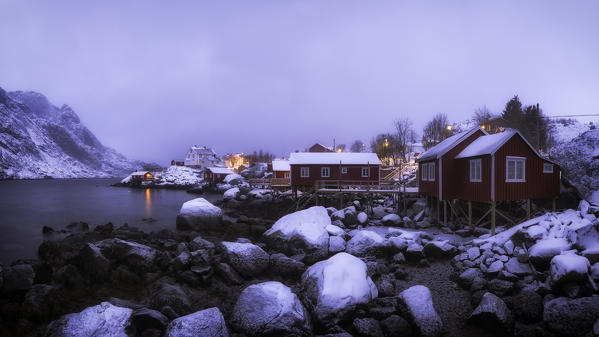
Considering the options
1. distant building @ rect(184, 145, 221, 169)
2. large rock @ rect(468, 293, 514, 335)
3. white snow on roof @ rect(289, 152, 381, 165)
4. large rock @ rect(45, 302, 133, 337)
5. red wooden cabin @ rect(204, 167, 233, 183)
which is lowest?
large rock @ rect(468, 293, 514, 335)

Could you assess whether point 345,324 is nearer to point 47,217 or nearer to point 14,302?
point 14,302

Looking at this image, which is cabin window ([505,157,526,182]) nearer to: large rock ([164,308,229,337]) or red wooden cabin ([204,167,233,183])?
large rock ([164,308,229,337])

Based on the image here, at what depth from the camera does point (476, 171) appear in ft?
55.7

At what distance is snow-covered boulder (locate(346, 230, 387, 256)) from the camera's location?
13.5 metres

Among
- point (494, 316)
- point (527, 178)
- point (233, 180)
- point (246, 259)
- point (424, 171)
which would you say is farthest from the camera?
point (233, 180)

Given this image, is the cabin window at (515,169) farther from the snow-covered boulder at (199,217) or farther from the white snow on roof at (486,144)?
the snow-covered boulder at (199,217)

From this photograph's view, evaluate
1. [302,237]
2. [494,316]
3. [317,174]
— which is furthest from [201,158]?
[494,316]

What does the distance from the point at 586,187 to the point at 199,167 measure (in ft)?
354

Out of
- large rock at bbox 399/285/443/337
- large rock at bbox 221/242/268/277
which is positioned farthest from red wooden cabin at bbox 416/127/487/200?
large rock at bbox 221/242/268/277

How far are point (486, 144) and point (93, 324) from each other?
19.3 m

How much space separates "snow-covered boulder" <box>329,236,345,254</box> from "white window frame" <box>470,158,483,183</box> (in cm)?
888

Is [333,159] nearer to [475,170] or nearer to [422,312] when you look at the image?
[475,170]

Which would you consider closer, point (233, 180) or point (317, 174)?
point (317, 174)

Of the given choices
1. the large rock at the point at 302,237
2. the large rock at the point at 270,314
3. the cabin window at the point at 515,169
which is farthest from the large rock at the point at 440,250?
the large rock at the point at 270,314
